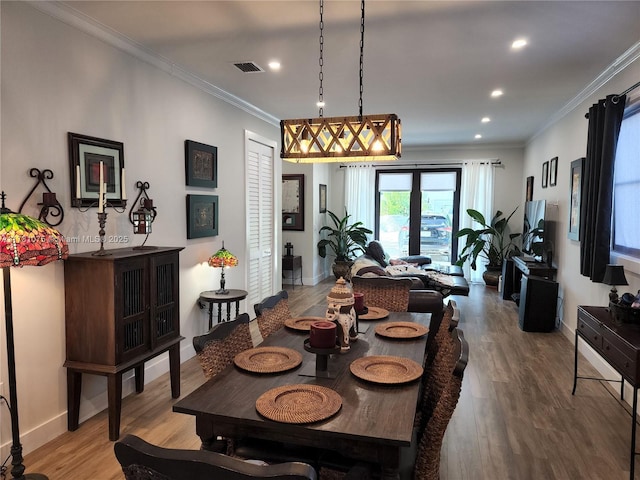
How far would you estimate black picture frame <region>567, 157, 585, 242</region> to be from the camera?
426 centimetres

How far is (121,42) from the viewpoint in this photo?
3.01m

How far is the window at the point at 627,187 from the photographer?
10.5 ft

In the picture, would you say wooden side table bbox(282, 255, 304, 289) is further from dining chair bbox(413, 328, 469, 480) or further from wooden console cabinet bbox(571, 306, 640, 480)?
dining chair bbox(413, 328, 469, 480)

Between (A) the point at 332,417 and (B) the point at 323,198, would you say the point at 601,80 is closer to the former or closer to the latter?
(A) the point at 332,417

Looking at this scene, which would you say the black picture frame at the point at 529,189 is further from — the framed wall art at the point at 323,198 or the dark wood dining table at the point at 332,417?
the dark wood dining table at the point at 332,417

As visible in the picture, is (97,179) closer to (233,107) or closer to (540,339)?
(233,107)

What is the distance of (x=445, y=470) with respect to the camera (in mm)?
2359

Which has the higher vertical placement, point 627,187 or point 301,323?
point 627,187

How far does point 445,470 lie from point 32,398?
2.44 m

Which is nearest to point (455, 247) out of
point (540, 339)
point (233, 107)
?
point (540, 339)

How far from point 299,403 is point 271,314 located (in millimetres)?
1093

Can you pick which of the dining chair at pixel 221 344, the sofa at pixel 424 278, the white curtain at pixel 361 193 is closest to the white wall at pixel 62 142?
the dining chair at pixel 221 344

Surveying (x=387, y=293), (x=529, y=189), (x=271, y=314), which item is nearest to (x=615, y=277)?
(x=387, y=293)

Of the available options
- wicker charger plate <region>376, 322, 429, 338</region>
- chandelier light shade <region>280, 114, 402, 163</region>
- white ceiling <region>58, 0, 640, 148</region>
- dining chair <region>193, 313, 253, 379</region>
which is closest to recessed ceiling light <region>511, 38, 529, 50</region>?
white ceiling <region>58, 0, 640, 148</region>
